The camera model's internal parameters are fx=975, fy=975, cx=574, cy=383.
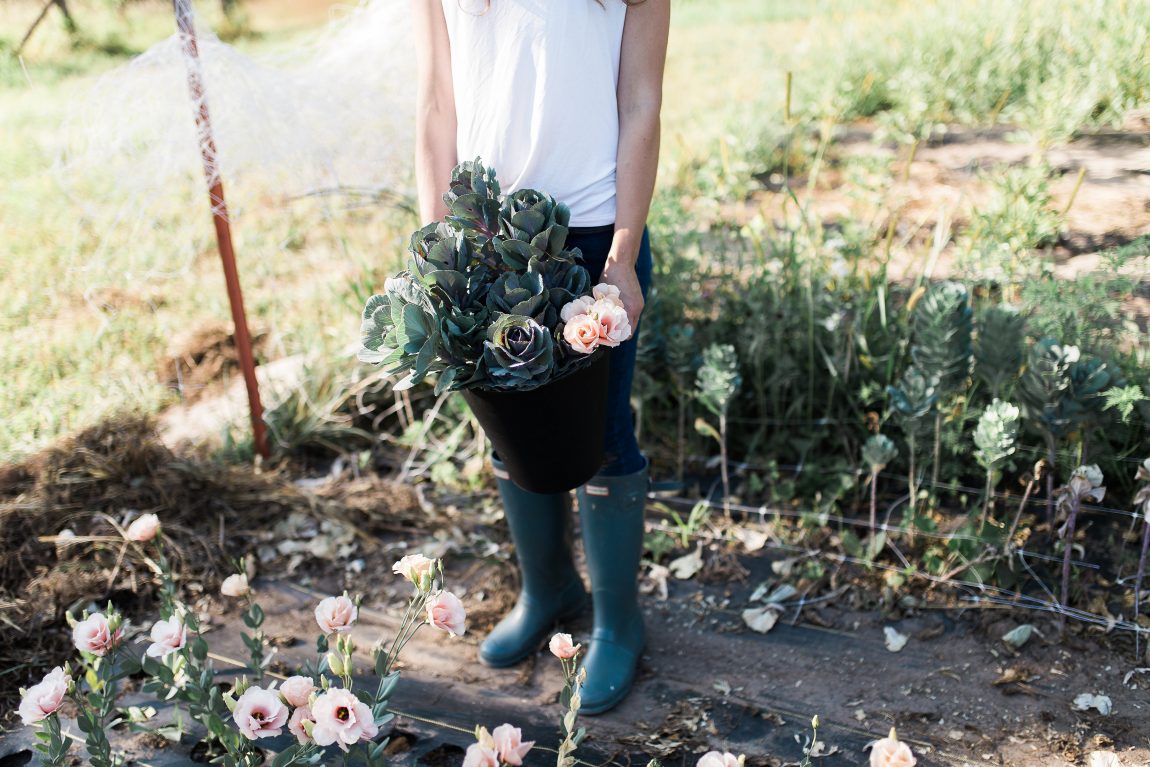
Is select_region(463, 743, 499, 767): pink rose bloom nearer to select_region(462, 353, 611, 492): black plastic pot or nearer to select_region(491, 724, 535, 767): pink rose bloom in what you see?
select_region(491, 724, 535, 767): pink rose bloom

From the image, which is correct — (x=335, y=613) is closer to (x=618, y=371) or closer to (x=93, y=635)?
(x=93, y=635)

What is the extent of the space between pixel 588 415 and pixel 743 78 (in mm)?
4964

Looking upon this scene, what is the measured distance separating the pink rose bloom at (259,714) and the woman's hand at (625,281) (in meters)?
0.80

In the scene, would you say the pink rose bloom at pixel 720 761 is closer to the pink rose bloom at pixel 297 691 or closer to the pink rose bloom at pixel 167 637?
the pink rose bloom at pixel 297 691

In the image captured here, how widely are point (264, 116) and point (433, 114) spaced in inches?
39.0

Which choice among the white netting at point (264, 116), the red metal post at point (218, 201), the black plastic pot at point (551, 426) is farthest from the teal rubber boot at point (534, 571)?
the white netting at point (264, 116)

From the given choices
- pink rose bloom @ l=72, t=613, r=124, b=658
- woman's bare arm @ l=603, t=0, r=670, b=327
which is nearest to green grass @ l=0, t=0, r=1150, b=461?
woman's bare arm @ l=603, t=0, r=670, b=327

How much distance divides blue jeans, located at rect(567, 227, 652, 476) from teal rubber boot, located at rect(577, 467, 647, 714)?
3 cm

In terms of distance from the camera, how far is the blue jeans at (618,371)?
5.56ft

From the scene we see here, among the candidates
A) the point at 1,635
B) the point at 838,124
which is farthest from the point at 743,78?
the point at 1,635

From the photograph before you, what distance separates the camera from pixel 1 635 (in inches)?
83.8

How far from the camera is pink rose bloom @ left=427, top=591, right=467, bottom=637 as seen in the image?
4.45ft

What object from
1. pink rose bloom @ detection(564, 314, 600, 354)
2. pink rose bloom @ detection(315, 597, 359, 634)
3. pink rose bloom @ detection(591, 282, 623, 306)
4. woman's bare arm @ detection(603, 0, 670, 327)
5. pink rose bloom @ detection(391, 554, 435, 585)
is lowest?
pink rose bloom @ detection(315, 597, 359, 634)

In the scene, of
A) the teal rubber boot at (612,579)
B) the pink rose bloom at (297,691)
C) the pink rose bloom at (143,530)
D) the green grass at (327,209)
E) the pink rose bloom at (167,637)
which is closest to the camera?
the pink rose bloom at (297,691)
